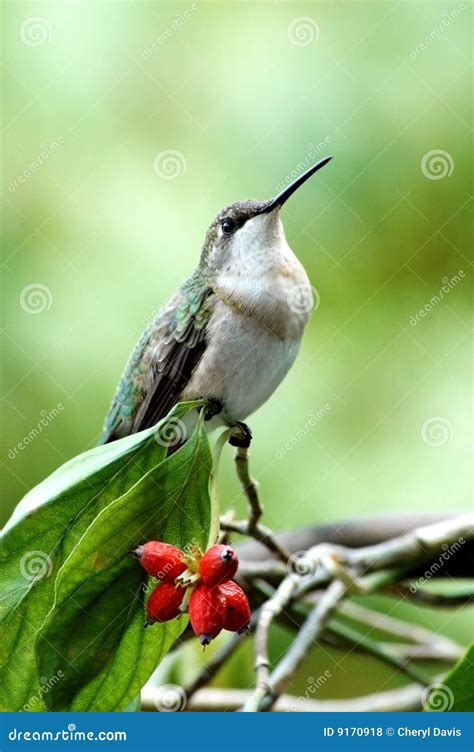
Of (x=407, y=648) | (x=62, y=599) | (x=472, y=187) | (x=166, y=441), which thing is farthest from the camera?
(x=472, y=187)

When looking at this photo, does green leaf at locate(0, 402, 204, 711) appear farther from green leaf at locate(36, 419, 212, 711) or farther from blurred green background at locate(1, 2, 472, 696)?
blurred green background at locate(1, 2, 472, 696)

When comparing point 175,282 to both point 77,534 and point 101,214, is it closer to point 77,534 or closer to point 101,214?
point 101,214

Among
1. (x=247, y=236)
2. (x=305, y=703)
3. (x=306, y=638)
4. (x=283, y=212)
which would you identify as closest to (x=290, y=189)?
(x=247, y=236)

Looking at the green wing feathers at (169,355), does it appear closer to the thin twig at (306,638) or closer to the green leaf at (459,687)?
the thin twig at (306,638)

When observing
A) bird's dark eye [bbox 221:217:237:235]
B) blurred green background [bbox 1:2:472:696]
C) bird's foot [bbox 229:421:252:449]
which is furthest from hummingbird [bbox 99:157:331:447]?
blurred green background [bbox 1:2:472:696]

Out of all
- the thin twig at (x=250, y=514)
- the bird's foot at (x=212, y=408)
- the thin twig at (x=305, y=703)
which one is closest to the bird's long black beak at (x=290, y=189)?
the bird's foot at (x=212, y=408)

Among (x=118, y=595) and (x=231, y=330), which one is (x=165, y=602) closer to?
(x=118, y=595)

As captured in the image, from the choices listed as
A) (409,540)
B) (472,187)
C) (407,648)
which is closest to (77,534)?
(409,540)
